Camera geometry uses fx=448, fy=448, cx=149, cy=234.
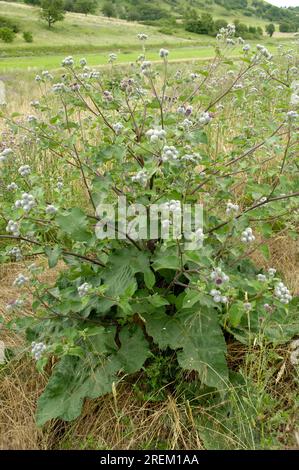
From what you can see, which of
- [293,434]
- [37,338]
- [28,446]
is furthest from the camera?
[37,338]

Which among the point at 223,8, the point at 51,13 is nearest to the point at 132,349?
the point at 51,13

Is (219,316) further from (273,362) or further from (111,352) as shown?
(111,352)

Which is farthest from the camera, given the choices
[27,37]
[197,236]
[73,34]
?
[73,34]

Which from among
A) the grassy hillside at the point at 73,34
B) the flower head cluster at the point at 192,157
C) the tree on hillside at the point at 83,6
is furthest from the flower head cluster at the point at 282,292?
the tree on hillside at the point at 83,6

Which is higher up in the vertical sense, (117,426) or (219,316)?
(219,316)

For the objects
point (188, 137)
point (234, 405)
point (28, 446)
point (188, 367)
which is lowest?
point (28, 446)

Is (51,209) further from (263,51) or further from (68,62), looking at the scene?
(263,51)

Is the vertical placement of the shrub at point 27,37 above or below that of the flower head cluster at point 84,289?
below

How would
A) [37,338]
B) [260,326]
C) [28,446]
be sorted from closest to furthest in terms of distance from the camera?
1. [28,446]
2. [260,326]
3. [37,338]

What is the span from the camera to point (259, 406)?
2275mm

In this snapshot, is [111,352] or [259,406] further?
[111,352]

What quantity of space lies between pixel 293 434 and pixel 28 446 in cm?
135

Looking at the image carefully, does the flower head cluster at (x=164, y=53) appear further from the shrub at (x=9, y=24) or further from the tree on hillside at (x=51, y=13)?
the tree on hillside at (x=51, y=13)

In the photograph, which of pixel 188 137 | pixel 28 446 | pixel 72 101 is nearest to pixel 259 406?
pixel 28 446
